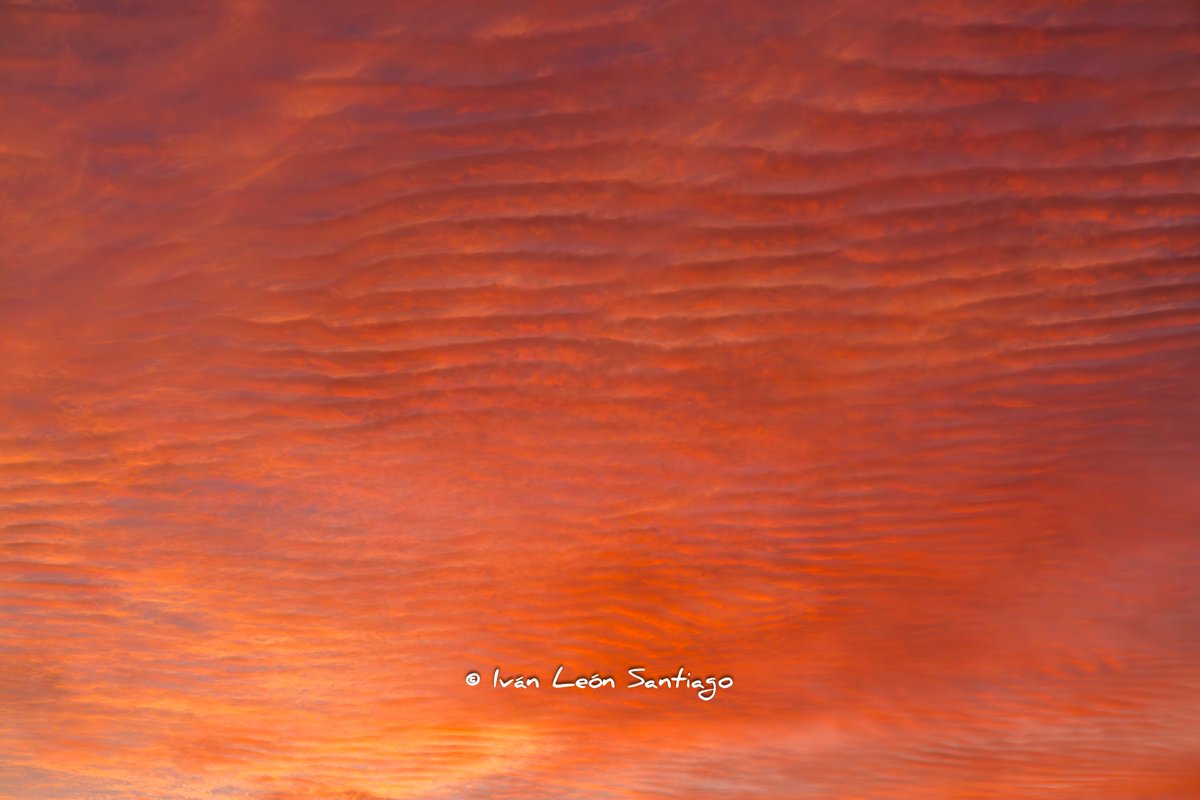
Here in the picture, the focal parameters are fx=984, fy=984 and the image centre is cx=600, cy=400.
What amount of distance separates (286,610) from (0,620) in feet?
2.06

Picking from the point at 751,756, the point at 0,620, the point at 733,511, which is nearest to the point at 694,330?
the point at 733,511

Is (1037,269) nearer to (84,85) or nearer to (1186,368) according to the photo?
(1186,368)

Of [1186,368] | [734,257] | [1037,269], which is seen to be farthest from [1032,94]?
[1186,368]

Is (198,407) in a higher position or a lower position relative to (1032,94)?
lower

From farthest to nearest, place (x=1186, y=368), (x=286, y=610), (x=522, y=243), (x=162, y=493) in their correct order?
(x=286, y=610)
(x=162, y=493)
(x=1186, y=368)
(x=522, y=243)

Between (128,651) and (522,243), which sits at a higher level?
(522,243)

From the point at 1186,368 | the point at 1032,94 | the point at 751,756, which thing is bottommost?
the point at 751,756

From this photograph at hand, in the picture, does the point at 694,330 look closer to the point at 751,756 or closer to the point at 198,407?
the point at 198,407

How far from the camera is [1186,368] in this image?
1654 mm

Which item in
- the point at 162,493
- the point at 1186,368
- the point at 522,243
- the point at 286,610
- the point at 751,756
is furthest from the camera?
the point at 751,756

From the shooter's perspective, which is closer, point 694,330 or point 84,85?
point 84,85

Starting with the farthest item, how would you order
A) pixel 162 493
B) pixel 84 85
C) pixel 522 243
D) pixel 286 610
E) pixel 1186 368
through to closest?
1. pixel 286 610
2. pixel 162 493
3. pixel 1186 368
4. pixel 522 243
5. pixel 84 85

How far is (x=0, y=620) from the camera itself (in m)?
2.11

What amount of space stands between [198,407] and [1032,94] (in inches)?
55.6
